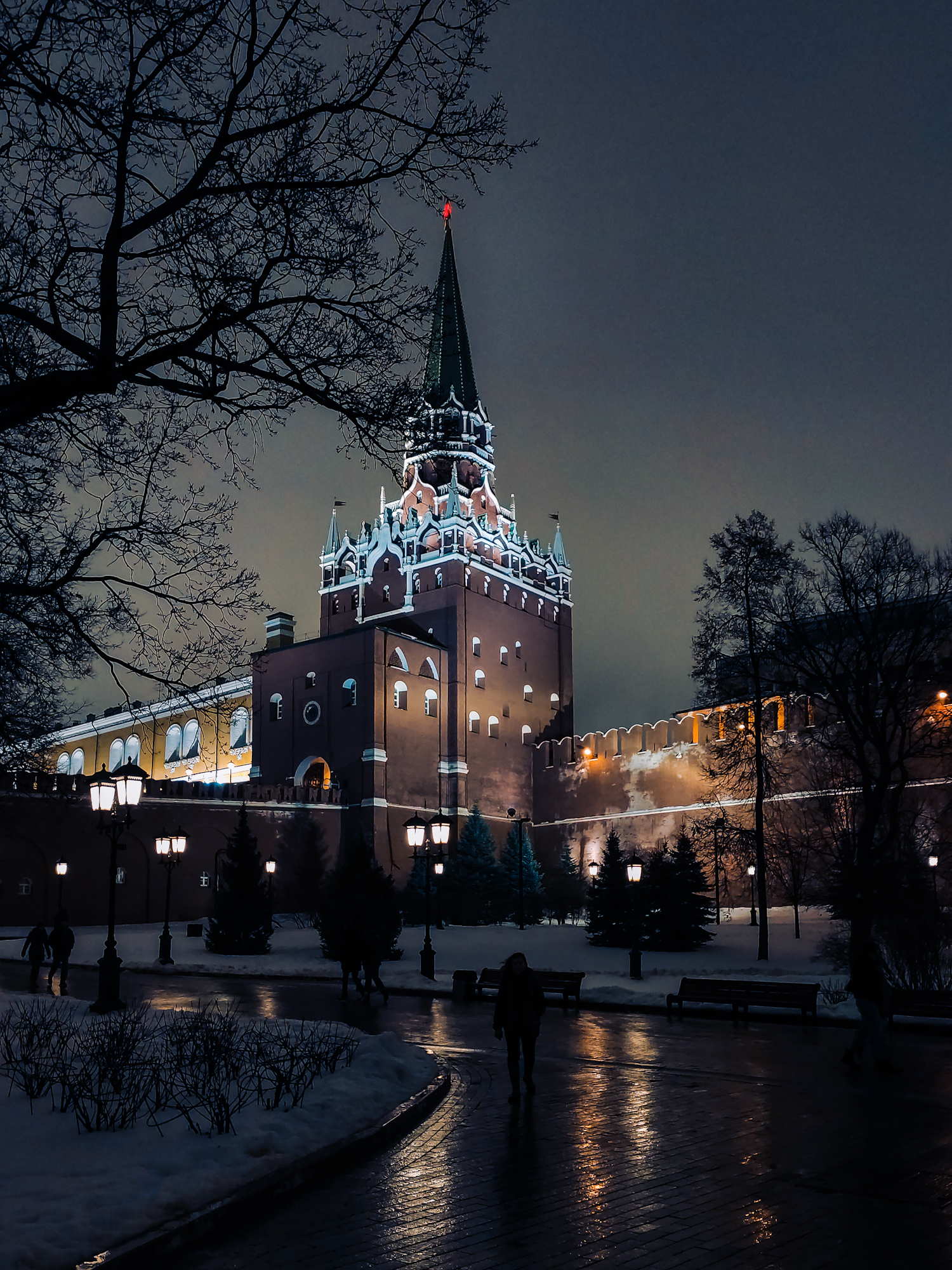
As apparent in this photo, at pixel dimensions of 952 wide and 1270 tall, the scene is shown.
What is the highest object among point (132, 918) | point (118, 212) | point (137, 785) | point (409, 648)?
point (409, 648)

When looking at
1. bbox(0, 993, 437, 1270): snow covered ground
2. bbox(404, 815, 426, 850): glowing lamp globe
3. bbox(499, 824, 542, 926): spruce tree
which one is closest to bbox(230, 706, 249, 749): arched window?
bbox(499, 824, 542, 926): spruce tree

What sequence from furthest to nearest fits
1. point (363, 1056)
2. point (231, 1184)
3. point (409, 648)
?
point (409, 648) < point (363, 1056) < point (231, 1184)

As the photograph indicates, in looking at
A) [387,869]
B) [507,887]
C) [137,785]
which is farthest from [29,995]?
[387,869]

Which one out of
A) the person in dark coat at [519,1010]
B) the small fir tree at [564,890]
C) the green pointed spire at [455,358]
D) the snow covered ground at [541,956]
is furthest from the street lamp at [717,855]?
the green pointed spire at [455,358]

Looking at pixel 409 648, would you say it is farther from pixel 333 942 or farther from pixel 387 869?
pixel 333 942

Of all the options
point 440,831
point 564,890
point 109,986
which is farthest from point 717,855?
point 109,986

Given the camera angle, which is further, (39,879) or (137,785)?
(39,879)

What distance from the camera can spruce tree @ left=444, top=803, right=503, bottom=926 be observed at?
1785 inches

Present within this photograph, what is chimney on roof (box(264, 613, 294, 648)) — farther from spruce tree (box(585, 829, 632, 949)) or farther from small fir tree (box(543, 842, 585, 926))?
spruce tree (box(585, 829, 632, 949))

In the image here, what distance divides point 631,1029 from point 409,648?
43.1 meters

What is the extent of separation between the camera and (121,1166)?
6.12 metres

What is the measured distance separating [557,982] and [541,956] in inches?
449

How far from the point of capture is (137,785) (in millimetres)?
15938

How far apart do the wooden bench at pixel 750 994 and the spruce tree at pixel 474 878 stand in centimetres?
2591
